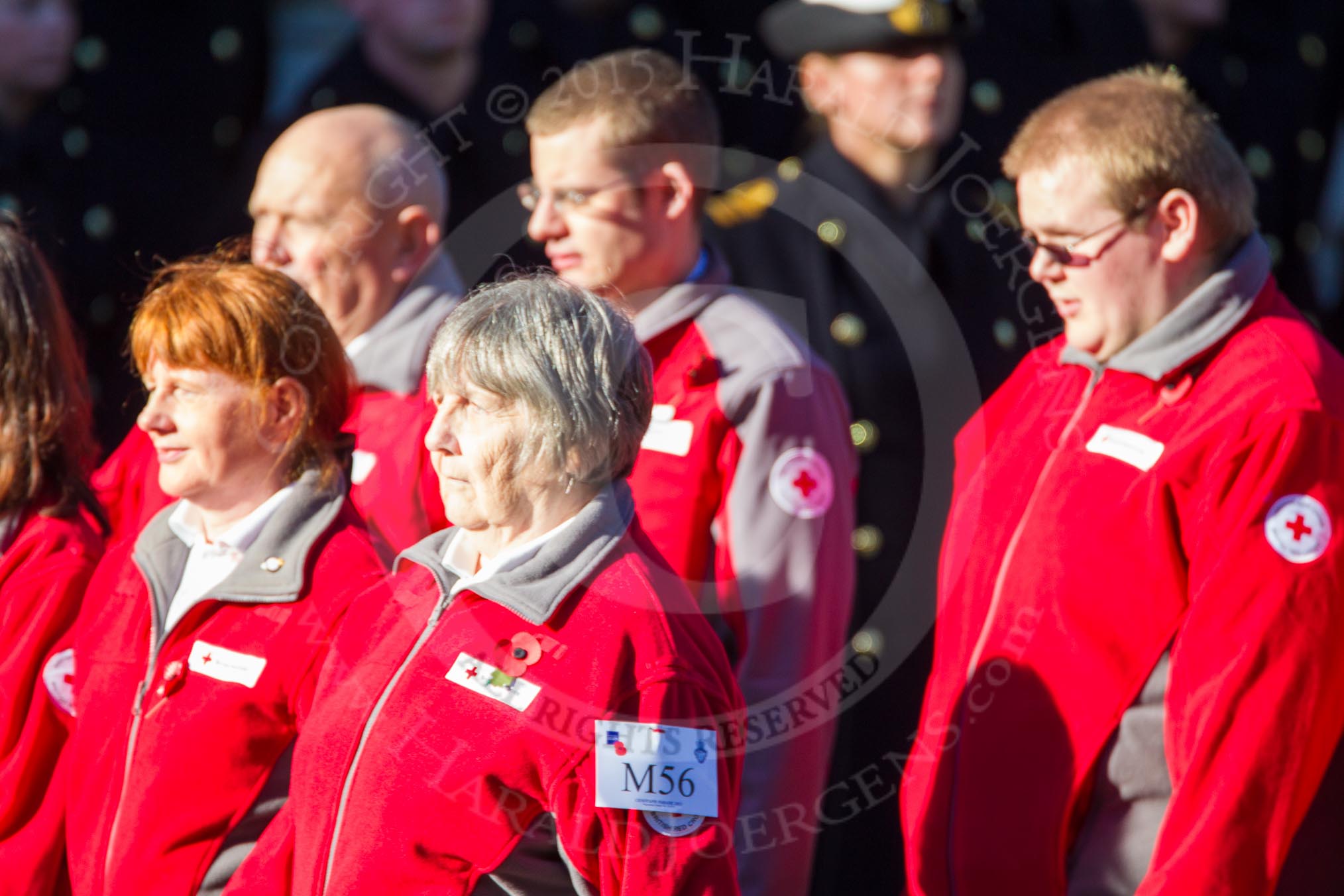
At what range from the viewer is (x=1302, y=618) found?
2.33 m

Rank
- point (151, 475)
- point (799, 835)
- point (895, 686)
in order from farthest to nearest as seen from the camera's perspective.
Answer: point (895, 686) < point (151, 475) < point (799, 835)

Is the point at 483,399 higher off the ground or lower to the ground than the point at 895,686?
higher

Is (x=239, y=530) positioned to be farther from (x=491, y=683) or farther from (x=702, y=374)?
(x=702, y=374)

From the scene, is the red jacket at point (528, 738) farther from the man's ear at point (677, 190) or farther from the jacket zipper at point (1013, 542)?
the man's ear at point (677, 190)

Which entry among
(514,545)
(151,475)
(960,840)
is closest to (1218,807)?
(960,840)

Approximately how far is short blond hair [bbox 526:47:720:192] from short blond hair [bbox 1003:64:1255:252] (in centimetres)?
69

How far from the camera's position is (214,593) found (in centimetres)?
251

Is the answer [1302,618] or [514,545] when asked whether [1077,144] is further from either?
[514,545]

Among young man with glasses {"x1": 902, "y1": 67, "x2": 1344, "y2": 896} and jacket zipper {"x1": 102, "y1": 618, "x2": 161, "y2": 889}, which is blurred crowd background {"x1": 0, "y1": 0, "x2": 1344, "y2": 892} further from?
jacket zipper {"x1": 102, "y1": 618, "x2": 161, "y2": 889}

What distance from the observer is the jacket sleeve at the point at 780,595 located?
2854mm

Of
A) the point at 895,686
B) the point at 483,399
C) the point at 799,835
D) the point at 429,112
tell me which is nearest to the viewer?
the point at 483,399

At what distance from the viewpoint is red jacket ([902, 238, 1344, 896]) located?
7.61 feet

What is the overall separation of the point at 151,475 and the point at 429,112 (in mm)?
1434

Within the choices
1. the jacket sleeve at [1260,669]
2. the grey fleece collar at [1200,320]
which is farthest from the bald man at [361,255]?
the jacket sleeve at [1260,669]
